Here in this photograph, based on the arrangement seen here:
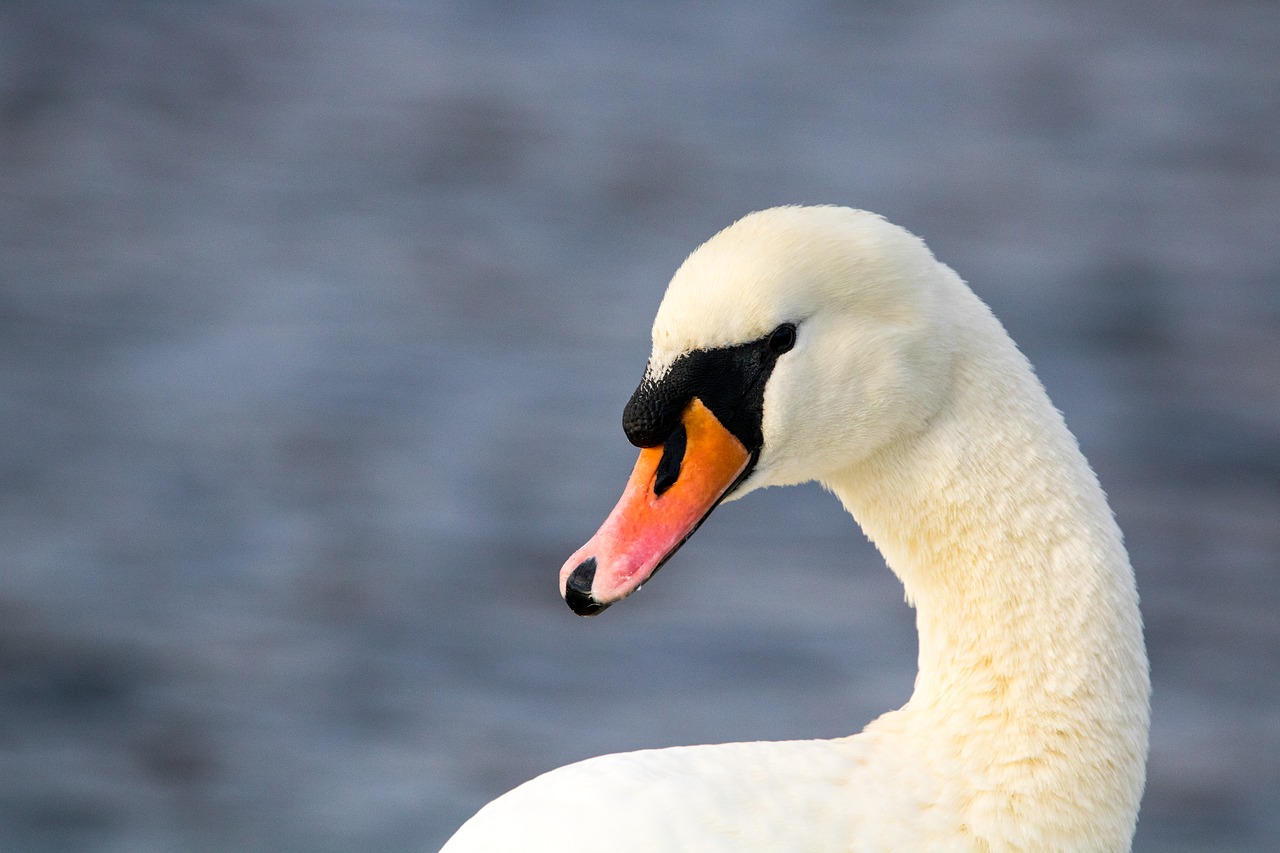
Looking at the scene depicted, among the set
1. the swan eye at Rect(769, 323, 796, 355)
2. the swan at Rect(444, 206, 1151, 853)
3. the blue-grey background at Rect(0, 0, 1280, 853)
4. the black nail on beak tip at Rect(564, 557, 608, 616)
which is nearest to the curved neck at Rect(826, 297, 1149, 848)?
the swan at Rect(444, 206, 1151, 853)

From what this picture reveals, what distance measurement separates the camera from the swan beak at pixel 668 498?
3.14 metres

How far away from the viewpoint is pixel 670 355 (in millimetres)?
3125

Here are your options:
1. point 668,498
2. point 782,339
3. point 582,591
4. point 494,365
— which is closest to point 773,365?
point 782,339

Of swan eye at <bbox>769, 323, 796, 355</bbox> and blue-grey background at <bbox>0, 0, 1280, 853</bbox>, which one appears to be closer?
swan eye at <bbox>769, 323, 796, 355</bbox>

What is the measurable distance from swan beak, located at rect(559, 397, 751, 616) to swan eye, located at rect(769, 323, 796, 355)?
0.51ft

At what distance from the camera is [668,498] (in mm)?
3188

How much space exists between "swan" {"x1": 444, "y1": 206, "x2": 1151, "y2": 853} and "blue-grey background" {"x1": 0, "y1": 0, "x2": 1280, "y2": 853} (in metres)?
4.07

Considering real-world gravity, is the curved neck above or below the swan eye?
below

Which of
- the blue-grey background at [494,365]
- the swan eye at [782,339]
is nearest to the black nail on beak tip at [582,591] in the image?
the swan eye at [782,339]

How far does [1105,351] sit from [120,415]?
5.24 m

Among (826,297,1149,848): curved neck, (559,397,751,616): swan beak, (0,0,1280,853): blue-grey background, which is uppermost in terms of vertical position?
(0,0,1280,853): blue-grey background

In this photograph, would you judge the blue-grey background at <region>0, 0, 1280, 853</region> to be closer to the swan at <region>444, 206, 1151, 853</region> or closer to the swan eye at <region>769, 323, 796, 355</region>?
the swan at <region>444, 206, 1151, 853</region>

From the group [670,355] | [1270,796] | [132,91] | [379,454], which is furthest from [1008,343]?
[132,91]

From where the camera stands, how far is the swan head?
3.09 m
